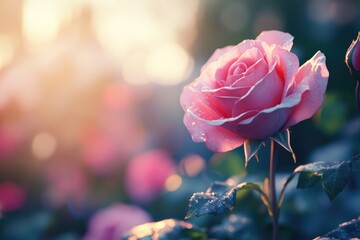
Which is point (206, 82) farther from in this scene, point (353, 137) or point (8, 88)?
point (8, 88)

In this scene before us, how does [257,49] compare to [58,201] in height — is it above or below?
above

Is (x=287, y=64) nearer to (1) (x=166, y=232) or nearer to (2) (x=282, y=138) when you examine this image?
(2) (x=282, y=138)

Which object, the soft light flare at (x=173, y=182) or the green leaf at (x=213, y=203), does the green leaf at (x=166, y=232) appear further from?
the soft light flare at (x=173, y=182)

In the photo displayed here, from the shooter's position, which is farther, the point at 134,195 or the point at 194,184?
the point at 134,195

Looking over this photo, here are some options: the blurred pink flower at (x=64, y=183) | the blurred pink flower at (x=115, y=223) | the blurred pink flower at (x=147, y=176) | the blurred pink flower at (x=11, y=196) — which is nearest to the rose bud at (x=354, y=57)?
the blurred pink flower at (x=115, y=223)

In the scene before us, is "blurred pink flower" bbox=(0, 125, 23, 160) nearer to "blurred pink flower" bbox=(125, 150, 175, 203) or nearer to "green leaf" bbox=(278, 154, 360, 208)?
"blurred pink flower" bbox=(125, 150, 175, 203)

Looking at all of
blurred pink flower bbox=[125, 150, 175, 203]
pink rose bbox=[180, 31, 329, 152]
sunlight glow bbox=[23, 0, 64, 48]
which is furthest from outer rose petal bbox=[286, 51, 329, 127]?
sunlight glow bbox=[23, 0, 64, 48]

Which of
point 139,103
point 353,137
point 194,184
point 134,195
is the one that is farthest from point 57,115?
point 353,137
